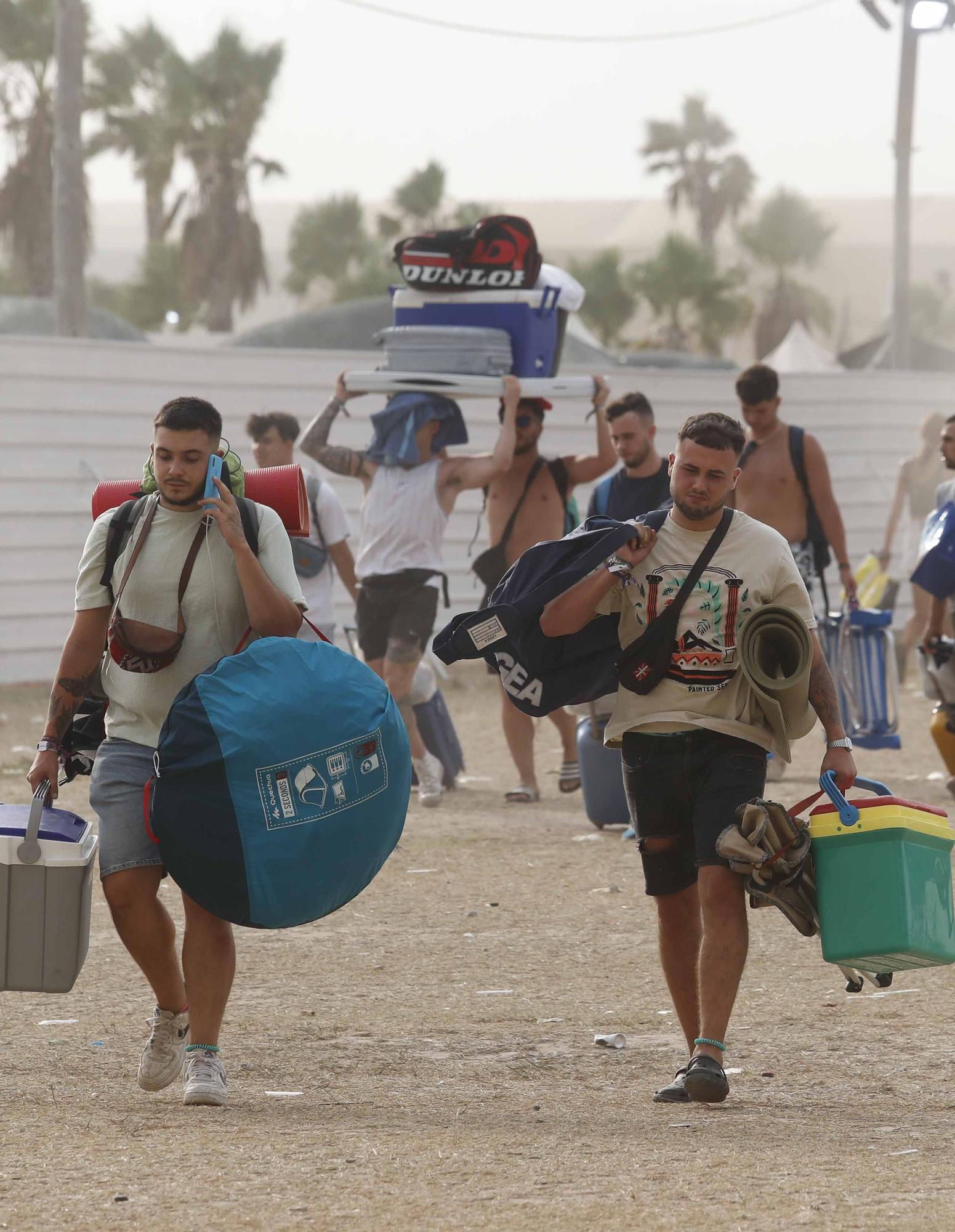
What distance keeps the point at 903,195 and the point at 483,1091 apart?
1998cm

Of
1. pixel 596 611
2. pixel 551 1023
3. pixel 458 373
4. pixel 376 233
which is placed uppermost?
pixel 376 233

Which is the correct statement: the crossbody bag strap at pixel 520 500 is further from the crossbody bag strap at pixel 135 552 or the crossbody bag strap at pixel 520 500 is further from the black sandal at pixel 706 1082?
the black sandal at pixel 706 1082

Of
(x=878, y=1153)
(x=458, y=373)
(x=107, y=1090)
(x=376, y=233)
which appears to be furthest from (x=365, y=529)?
(x=376, y=233)

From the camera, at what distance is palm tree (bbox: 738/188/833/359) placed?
236ft

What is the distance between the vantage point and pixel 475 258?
922 centimetres

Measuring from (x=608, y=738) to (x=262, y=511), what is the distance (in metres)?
1.07

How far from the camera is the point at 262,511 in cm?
481

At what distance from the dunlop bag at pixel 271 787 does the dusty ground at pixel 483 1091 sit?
0.56 metres

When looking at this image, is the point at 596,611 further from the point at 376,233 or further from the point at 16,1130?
the point at 376,233

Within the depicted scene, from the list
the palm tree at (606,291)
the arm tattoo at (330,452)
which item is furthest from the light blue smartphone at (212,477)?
the palm tree at (606,291)

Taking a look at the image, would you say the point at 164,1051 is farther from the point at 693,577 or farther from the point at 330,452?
the point at 330,452

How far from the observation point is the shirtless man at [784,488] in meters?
9.28

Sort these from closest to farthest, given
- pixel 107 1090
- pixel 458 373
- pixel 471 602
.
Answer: pixel 107 1090, pixel 458 373, pixel 471 602

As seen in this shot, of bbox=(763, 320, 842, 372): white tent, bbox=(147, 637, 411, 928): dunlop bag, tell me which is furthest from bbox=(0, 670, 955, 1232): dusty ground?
bbox=(763, 320, 842, 372): white tent
